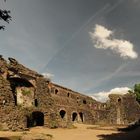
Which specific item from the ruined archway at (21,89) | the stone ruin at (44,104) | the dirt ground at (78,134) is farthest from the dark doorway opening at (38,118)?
the dirt ground at (78,134)

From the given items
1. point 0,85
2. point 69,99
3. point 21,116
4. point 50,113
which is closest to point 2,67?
point 0,85

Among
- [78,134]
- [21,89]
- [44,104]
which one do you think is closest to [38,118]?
[44,104]

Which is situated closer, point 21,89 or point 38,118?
point 38,118

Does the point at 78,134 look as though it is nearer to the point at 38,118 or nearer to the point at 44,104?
the point at 44,104

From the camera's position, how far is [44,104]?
3253 cm

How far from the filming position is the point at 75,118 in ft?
158

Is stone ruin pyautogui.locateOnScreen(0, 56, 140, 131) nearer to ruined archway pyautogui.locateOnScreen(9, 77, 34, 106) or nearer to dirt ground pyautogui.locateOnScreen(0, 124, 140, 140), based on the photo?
ruined archway pyautogui.locateOnScreen(9, 77, 34, 106)

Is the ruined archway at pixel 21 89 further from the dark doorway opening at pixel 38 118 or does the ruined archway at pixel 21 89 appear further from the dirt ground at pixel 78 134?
the dirt ground at pixel 78 134

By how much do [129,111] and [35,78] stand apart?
24.8 m

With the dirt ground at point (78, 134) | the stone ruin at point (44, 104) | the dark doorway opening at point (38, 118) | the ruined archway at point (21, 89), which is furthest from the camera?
the ruined archway at point (21, 89)

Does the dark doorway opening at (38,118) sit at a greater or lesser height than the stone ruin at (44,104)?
lesser

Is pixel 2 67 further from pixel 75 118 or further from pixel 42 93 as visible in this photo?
pixel 75 118

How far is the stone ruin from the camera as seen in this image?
25.7m

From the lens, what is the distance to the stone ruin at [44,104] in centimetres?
2566
